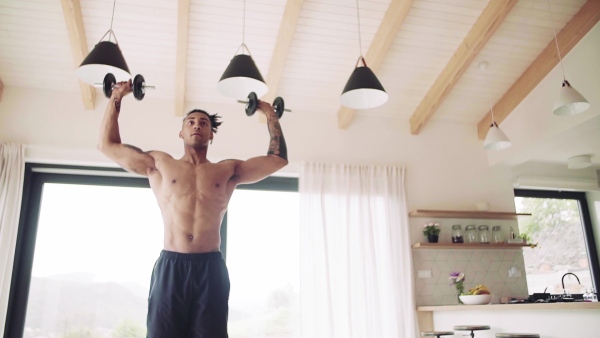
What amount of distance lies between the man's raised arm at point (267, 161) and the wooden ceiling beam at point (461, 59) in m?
2.41

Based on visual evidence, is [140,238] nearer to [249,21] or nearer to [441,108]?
[249,21]

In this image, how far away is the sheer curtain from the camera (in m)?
4.31

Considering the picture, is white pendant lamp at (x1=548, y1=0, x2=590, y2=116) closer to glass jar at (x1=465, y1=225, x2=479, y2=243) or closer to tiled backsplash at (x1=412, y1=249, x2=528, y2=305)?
glass jar at (x1=465, y1=225, x2=479, y2=243)

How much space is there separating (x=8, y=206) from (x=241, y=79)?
7.59ft

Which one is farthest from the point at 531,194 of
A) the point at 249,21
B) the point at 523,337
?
the point at 249,21

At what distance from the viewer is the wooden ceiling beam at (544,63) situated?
411 centimetres

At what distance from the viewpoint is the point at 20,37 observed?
13.0 ft

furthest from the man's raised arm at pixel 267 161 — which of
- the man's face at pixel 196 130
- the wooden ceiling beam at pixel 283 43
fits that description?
the wooden ceiling beam at pixel 283 43

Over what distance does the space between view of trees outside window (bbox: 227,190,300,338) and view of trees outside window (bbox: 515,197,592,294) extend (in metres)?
2.82

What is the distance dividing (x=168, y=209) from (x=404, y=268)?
2935mm

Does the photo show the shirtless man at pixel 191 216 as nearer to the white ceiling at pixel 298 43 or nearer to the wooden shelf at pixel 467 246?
the white ceiling at pixel 298 43

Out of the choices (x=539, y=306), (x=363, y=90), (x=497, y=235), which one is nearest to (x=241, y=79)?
(x=363, y=90)

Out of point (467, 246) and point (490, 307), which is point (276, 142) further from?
point (467, 246)

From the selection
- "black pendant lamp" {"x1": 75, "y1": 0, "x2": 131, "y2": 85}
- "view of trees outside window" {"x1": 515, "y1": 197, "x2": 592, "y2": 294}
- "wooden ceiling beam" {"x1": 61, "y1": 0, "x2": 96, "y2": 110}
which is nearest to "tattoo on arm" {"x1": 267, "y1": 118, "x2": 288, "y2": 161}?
"black pendant lamp" {"x1": 75, "y1": 0, "x2": 131, "y2": 85}
